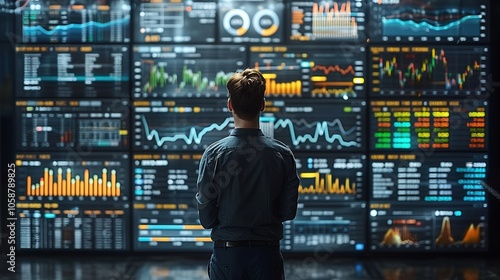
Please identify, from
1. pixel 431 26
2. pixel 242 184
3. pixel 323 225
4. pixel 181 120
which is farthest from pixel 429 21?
pixel 242 184

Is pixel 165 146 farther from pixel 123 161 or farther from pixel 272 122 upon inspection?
pixel 272 122

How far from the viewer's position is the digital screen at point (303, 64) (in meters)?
6.57

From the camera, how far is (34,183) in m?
6.64

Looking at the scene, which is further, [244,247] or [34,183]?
[34,183]

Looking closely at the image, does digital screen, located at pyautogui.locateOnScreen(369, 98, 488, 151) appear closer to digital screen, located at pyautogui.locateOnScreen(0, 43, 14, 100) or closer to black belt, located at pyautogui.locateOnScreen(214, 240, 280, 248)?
digital screen, located at pyautogui.locateOnScreen(0, 43, 14, 100)

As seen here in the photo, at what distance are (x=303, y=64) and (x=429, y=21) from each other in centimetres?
120

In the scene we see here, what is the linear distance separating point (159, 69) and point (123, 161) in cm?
89

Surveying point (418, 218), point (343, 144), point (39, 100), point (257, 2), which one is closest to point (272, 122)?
point (343, 144)

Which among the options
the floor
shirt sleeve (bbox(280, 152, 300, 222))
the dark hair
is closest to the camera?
the dark hair

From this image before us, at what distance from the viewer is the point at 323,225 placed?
21.6 ft

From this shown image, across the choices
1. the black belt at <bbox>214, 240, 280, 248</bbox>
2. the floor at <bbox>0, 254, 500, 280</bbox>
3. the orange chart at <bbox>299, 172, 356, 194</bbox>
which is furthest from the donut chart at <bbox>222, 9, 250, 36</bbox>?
the black belt at <bbox>214, 240, 280, 248</bbox>

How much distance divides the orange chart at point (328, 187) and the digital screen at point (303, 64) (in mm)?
823

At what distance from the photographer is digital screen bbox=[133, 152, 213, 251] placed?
6598mm

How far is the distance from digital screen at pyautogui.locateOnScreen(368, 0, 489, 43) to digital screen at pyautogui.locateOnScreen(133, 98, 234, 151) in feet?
5.13
